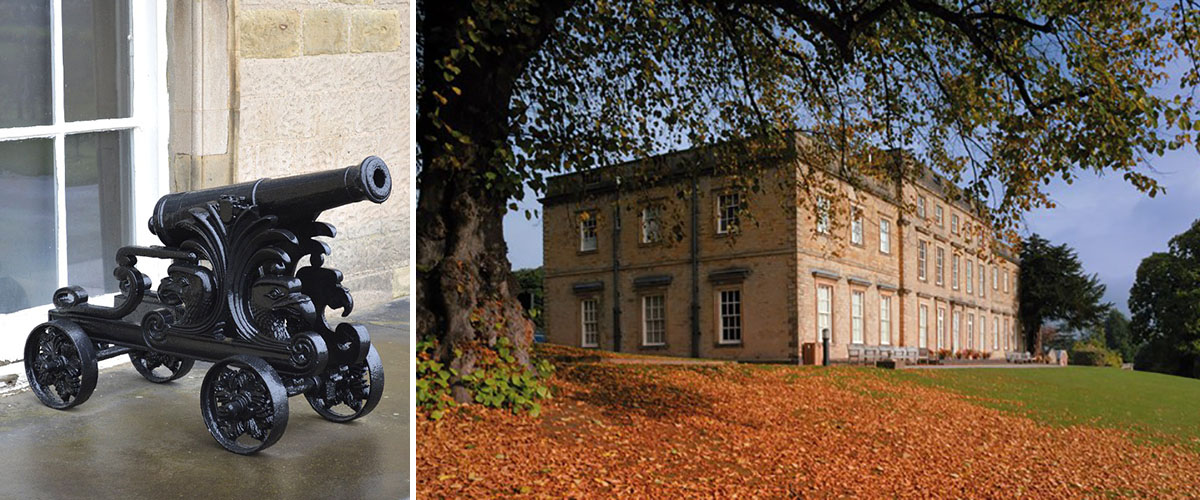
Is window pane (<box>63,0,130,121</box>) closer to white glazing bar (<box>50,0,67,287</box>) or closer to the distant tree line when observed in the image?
white glazing bar (<box>50,0,67,287</box>)

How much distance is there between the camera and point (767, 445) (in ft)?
17.2

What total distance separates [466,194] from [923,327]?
9.91 feet

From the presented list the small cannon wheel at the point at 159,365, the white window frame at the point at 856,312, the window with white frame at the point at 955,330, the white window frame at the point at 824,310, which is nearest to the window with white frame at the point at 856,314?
the white window frame at the point at 856,312

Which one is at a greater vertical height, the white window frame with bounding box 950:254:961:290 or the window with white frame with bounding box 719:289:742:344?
the white window frame with bounding box 950:254:961:290

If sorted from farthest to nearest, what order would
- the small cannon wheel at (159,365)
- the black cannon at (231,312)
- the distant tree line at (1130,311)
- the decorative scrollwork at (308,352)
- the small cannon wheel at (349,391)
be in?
the distant tree line at (1130,311)
the small cannon wheel at (349,391)
the decorative scrollwork at (308,352)
the small cannon wheel at (159,365)
the black cannon at (231,312)

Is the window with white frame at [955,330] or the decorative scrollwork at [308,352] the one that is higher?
the decorative scrollwork at [308,352]

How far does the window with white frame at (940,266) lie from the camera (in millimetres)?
5369

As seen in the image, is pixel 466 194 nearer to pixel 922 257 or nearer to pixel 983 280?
pixel 922 257

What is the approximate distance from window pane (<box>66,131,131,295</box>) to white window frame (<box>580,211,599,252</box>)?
162 inches

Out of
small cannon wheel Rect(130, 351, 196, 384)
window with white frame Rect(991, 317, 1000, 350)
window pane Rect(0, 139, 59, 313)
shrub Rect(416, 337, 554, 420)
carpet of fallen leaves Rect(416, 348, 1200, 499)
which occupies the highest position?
window pane Rect(0, 139, 59, 313)

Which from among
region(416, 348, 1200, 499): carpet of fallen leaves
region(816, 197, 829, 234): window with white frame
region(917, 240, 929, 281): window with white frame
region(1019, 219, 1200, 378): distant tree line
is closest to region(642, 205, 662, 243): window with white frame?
region(416, 348, 1200, 499): carpet of fallen leaves

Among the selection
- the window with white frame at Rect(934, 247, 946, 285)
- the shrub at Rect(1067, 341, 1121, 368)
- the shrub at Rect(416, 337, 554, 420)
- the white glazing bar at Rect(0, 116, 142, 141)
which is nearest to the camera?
the white glazing bar at Rect(0, 116, 142, 141)

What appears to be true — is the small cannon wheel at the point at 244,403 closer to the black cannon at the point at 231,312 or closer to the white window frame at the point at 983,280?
the black cannon at the point at 231,312

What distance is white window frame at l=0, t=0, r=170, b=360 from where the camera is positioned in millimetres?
1448
